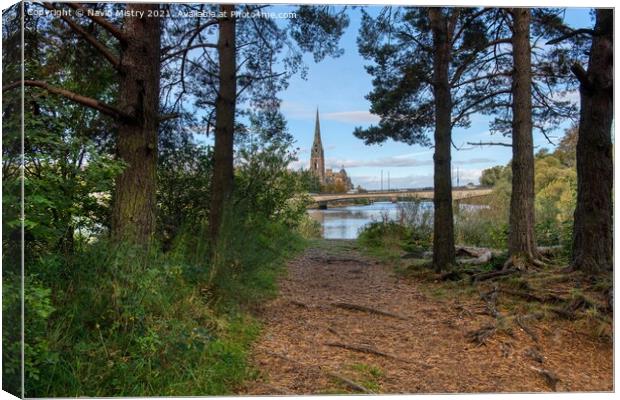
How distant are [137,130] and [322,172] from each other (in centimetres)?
133

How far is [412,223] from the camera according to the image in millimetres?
5207

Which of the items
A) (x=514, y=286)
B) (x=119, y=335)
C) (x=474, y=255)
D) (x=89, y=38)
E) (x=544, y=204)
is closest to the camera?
(x=119, y=335)

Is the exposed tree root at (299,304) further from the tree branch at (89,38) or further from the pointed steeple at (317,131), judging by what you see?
the tree branch at (89,38)

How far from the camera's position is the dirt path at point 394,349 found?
283cm

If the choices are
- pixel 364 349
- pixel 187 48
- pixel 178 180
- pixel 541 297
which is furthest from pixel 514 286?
pixel 187 48

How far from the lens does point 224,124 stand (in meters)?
3.82

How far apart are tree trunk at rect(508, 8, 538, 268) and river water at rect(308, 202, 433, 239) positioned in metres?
0.93

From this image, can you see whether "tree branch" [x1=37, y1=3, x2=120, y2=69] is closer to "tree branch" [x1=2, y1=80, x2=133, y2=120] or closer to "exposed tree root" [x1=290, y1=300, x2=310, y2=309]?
"tree branch" [x1=2, y1=80, x2=133, y2=120]

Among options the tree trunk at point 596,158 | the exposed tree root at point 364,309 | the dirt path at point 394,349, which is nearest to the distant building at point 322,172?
the dirt path at point 394,349

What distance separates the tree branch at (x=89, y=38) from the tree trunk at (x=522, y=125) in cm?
279

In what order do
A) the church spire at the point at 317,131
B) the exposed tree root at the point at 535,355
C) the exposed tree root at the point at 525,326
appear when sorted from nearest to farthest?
the exposed tree root at the point at 535,355, the exposed tree root at the point at 525,326, the church spire at the point at 317,131

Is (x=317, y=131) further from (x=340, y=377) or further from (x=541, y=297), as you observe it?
(x=541, y=297)

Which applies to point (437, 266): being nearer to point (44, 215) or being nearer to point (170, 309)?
point (170, 309)

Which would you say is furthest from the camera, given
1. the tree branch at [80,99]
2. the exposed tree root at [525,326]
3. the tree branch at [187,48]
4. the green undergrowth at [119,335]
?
the tree branch at [187,48]
